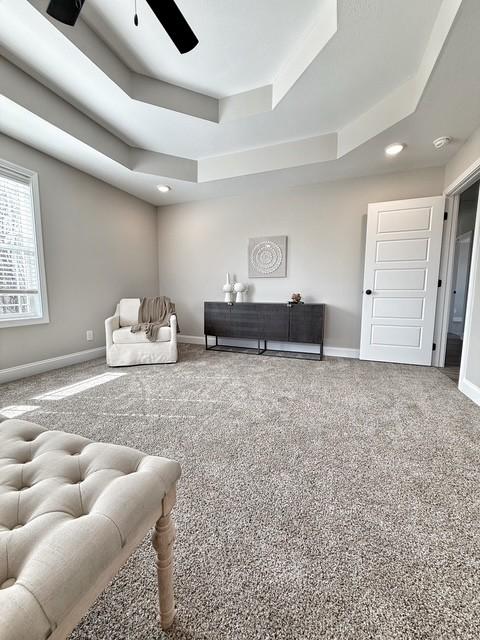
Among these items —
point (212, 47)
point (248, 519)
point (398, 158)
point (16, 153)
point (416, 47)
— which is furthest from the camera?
point (398, 158)

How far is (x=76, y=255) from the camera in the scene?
3.48 metres

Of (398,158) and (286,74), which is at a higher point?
(286,74)

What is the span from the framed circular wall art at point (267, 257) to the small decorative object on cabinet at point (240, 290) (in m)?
0.23

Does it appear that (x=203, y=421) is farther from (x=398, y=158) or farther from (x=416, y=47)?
(x=398, y=158)

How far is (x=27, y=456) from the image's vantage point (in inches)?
33.1

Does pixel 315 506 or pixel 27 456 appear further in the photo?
pixel 315 506

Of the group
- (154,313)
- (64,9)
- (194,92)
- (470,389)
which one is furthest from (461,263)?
(64,9)

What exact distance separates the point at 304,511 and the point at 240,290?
10.9ft

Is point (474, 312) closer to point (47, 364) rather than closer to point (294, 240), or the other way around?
point (294, 240)

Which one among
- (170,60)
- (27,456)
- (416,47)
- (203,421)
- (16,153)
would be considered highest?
(170,60)

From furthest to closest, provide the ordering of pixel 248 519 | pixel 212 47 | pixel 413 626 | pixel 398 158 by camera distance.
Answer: pixel 398 158 < pixel 212 47 < pixel 248 519 < pixel 413 626

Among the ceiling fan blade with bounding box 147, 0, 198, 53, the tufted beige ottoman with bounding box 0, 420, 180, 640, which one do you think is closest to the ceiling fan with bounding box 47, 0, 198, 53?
the ceiling fan blade with bounding box 147, 0, 198, 53

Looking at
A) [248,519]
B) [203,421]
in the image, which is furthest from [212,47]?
[248,519]

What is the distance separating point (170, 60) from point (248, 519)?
3302 millimetres
